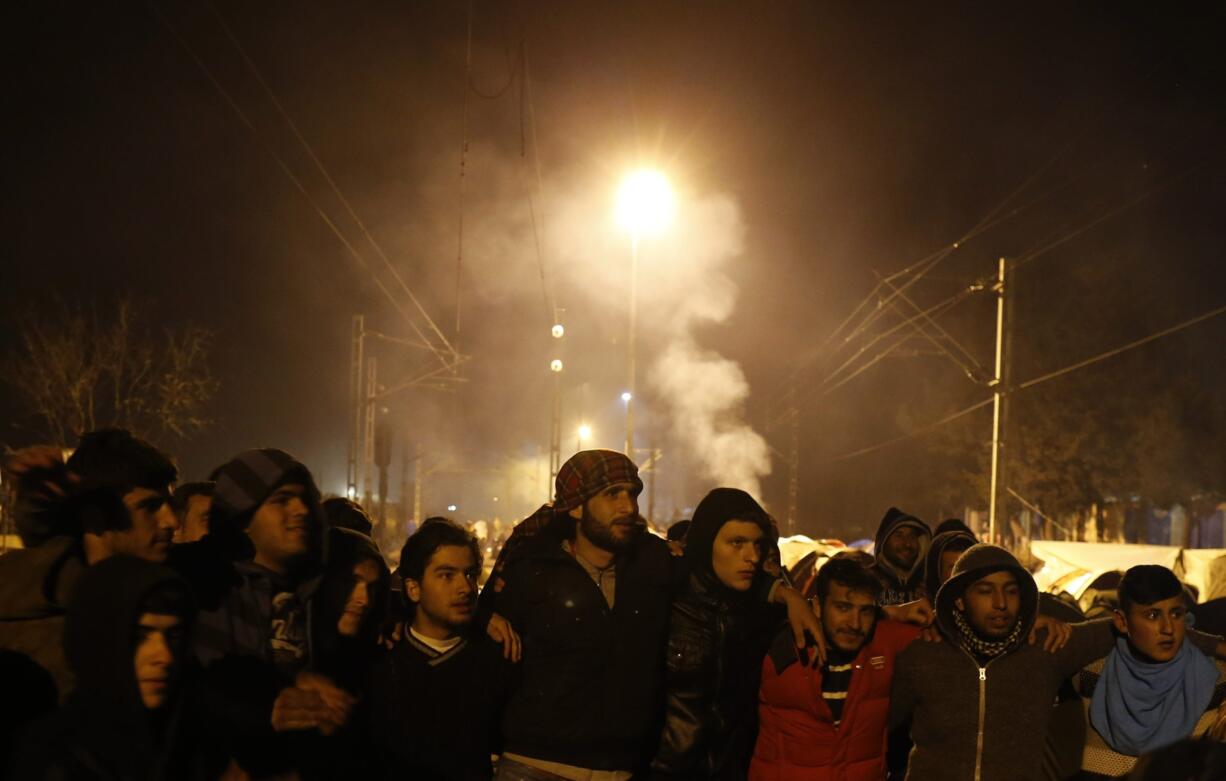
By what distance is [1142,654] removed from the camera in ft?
15.2

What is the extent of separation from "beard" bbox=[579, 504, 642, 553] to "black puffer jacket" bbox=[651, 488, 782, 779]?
40 centimetres

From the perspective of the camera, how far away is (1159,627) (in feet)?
15.0

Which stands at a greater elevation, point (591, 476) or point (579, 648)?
point (591, 476)

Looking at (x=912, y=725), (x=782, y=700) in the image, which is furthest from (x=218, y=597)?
(x=912, y=725)

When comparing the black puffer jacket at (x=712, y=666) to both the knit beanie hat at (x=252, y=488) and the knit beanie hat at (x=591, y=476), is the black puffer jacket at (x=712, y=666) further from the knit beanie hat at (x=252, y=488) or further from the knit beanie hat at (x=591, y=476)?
the knit beanie hat at (x=252, y=488)

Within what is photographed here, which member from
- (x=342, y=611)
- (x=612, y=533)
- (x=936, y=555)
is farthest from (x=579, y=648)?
(x=936, y=555)

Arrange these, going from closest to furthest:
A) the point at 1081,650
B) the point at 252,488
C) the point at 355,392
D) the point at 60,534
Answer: the point at 60,534 < the point at 252,488 < the point at 1081,650 < the point at 355,392

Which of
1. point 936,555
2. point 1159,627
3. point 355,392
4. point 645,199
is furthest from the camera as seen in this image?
point 355,392

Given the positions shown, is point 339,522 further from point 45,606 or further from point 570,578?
point 45,606

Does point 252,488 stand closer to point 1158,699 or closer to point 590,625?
point 590,625

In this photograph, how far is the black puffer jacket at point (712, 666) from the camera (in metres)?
4.86

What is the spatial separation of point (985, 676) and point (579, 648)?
5.67 ft

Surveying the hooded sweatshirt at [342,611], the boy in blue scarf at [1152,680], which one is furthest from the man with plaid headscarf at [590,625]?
the boy in blue scarf at [1152,680]

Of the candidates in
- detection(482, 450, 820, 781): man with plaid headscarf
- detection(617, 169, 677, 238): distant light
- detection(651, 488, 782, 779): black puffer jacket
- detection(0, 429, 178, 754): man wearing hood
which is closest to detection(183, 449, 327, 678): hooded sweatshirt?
detection(0, 429, 178, 754): man wearing hood
